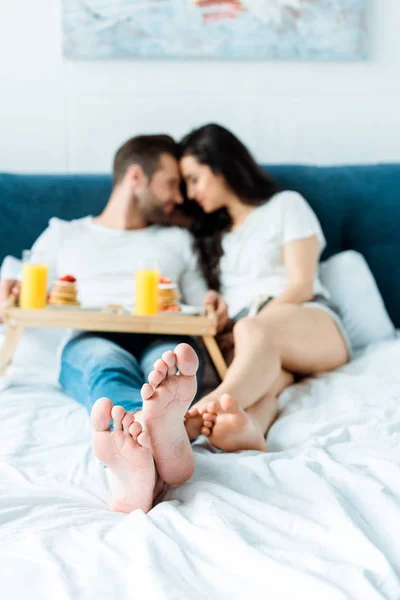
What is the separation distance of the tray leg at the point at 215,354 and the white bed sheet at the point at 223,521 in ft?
1.39

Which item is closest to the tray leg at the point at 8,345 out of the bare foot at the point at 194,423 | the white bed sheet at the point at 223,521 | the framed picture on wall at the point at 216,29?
the white bed sheet at the point at 223,521

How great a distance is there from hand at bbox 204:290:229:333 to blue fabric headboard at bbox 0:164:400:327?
616 mm

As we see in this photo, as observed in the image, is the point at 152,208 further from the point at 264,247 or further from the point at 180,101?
the point at 180,101

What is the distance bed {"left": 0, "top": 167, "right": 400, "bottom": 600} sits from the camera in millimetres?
843

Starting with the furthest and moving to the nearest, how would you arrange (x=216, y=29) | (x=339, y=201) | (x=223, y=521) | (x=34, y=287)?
(x=216, y=29), (x=339, y=201), (x=34, y=287), (x=223, y=521)

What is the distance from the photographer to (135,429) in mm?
1112

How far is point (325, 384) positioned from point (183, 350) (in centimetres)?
81

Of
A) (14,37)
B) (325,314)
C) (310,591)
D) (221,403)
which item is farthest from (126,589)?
(14,37)

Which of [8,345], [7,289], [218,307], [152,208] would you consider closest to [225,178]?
[152,208]

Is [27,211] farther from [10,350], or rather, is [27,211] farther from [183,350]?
[183,350]

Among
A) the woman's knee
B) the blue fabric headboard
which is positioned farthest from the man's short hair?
the woman's knee

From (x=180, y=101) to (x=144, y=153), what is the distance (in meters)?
0.51

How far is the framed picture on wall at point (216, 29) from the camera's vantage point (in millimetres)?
2684

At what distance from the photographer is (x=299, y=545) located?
0.96 metres
